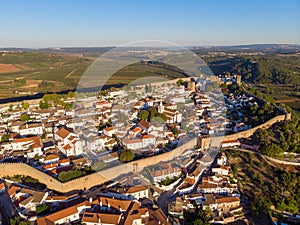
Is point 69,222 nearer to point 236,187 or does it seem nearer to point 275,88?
point 236,187

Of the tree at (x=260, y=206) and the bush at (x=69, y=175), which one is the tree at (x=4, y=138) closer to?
the bush at (x=69, y=175)

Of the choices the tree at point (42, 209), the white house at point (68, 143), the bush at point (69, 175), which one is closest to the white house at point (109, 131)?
the white house at point (68, 143)

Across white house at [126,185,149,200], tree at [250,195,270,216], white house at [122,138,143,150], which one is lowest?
tree at [250,195,270,216]

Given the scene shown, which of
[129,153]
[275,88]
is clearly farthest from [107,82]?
[129,153]

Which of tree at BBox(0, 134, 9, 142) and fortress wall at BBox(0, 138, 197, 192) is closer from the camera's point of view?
fortress wall at BBox(0, 138, 197, 192)

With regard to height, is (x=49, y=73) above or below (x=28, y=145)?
above

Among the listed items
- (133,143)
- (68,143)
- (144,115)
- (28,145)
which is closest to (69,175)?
(68,143)

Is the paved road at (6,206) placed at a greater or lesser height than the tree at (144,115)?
lesser

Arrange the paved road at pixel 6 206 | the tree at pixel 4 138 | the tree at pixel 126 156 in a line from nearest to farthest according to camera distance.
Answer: the paved road at pixel 6 206 < the tree at pixel 126 156 < the tree at pixel 4 138

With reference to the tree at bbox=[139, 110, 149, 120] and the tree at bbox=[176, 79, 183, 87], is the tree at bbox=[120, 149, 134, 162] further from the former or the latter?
the tree at bbox=[176, 79, 183, 87]

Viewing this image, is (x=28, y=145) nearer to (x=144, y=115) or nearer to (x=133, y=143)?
(x=133, y=143)

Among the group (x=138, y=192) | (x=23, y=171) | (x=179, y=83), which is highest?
(x=179, y=83)

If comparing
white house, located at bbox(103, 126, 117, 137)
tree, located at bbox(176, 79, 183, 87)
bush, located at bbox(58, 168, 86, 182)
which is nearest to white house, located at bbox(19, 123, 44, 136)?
white house, located at bbox(103, 126, 117, 137)
